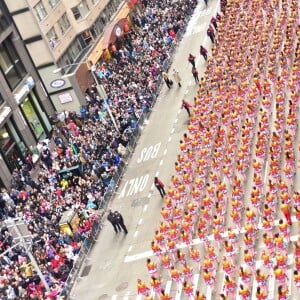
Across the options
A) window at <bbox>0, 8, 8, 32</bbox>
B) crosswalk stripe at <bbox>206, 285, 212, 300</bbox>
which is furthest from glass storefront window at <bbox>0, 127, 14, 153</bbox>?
crosswalk stripe at <bbox>206, 285, 212, 300</bbox>

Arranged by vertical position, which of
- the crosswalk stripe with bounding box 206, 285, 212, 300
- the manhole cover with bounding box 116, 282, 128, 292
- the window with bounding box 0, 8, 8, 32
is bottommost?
the manhole cover with bounding box 116, 282, 128, 292

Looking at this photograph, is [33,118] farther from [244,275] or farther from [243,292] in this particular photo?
[243,292]

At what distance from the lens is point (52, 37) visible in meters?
60.2

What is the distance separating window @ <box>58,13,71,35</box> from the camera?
62.3 metres

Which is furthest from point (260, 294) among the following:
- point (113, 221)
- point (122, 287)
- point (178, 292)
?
point (113, 221)

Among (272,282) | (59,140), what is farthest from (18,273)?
(59,140)

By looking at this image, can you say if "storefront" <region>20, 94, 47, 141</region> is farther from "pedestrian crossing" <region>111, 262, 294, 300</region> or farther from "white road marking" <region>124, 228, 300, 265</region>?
"pedestrian crossing" <region>111, 262, 294, 300</region>

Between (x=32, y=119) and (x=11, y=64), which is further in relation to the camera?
(x=32, y=119)

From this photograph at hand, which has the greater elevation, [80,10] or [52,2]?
[52,2]

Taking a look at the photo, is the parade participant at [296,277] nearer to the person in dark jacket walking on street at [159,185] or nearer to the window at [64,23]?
the person in dark jacket walking on street at [159,185]

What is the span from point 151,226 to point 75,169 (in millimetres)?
9346

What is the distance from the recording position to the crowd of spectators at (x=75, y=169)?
38.1m

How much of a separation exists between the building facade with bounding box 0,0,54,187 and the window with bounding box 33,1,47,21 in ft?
7.74

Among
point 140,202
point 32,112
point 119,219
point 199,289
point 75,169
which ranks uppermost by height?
point 199,289
